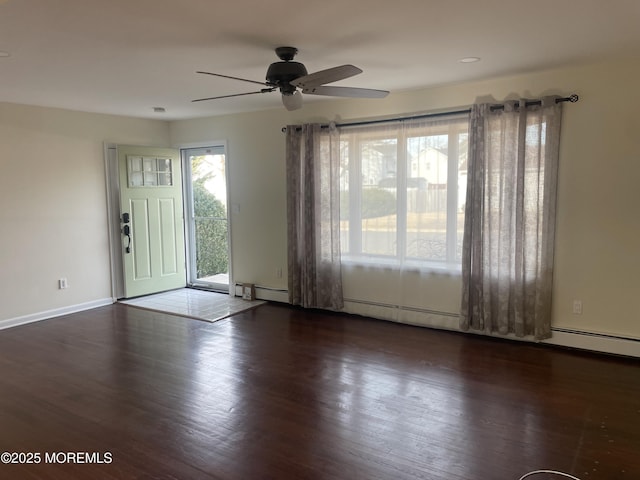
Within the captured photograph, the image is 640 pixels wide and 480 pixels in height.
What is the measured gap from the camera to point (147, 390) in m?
3.25

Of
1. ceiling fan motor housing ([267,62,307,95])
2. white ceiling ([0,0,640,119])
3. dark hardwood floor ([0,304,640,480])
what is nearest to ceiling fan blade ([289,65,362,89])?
ceiling fan motor housing ([267,62,307,95])

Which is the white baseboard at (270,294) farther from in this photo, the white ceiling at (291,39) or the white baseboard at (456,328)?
the white ceiling at (291,39)

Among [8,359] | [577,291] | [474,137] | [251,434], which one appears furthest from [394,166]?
[8,359]

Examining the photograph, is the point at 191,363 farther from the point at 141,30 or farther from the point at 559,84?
the point at 559,84

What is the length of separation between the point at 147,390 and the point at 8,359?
5.18 feet

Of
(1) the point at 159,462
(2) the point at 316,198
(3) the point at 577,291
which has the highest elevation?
(2) the point at 316,198

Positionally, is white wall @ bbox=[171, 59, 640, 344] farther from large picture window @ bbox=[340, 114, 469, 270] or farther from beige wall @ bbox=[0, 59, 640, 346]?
large picture window @ bbox=[340, 114, 469, 270]

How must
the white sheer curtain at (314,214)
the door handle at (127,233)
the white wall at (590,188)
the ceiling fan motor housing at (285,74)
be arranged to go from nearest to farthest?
the ceiling fan motor housing at (285,74) → the white wall at (590,188) → the white sheer curtain at (314,214) → the door handle at (127,233)

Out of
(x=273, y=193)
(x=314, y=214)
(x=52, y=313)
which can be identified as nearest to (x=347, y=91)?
(x=314, y=214)

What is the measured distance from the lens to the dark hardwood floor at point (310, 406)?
2365 millimetres

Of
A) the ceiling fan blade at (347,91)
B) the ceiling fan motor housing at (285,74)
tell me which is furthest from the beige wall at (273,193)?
the ceiling fan motor housing at (285,74)

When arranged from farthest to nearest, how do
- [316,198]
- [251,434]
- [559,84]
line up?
[316,198], [559,84], [251,434]

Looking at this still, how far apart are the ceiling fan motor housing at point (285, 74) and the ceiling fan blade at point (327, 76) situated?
14cm

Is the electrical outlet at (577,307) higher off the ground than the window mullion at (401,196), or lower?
lower
